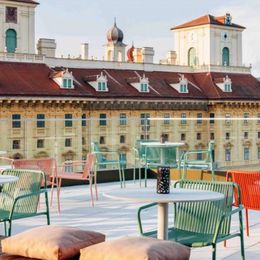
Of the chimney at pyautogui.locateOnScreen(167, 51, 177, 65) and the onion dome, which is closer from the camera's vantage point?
the chimney at pyautogui.locateOnScreen(167, 51, 177, 65)

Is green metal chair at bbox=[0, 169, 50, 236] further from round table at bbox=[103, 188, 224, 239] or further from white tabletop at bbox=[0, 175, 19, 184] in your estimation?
round table at bbox=[103, 188, 224, 239]

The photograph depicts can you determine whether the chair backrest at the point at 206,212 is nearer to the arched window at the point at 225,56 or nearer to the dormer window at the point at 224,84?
the dormer window at the point at 224,84

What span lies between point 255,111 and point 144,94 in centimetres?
1156

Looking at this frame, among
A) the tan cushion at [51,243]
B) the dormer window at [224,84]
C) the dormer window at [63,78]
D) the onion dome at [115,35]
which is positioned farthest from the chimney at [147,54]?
the tan cushion at [51,243]

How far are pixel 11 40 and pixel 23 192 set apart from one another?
48422 mm

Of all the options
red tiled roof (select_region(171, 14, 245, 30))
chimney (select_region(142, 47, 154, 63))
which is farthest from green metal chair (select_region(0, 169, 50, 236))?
red tiled roof (select_region(171, 14, 245, 30))

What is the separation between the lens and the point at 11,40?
172 feet

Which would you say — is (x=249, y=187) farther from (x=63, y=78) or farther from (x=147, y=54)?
(x=147, y=54)

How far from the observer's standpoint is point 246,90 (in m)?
60.0

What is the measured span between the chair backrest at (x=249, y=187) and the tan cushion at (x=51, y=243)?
2092 mm

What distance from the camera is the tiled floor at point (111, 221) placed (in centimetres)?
518

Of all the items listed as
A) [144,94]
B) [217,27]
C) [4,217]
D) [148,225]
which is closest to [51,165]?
[148,225]

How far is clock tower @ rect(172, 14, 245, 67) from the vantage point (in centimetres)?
6347

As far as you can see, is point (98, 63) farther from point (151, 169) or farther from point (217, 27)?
point (151, 169)
